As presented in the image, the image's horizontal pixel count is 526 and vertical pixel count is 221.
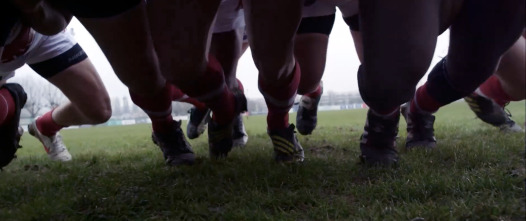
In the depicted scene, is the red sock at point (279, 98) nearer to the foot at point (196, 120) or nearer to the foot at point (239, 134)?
the foot at point (239, 134)

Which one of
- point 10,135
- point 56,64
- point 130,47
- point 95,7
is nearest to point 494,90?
point 130,47

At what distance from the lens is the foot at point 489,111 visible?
279 cm

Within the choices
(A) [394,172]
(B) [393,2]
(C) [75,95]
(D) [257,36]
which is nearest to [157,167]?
(C) [75,95]

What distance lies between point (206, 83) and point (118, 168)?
35.0 inches

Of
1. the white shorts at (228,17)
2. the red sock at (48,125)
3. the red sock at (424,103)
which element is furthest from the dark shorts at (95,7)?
the red sock at (48,125)

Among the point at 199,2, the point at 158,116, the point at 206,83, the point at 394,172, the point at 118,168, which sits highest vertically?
the point at 199,2

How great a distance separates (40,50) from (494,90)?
2.63 meters

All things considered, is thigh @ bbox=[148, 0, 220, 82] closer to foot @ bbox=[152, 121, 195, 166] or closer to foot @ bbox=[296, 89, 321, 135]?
foot @ bbox=[152, 121, 195, 166]

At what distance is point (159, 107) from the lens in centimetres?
205

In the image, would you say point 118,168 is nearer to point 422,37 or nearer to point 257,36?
point 257,36

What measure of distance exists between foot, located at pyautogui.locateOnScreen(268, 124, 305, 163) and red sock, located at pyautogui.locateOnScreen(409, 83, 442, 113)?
2.27ft

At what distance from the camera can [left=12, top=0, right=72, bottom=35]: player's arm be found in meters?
1.38

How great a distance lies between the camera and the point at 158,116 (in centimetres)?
210

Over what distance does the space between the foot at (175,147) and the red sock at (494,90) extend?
1800 mm
